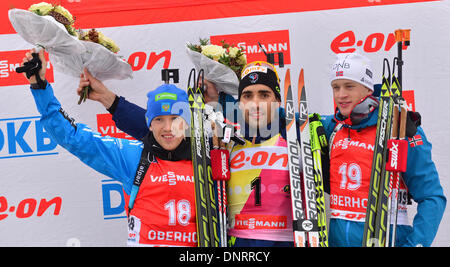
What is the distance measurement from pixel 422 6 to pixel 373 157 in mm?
1701

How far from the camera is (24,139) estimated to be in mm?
4133

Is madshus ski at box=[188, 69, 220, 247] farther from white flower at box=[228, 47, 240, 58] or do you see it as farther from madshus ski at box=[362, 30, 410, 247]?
madshus ski at box=[362, 30, 410, 247]

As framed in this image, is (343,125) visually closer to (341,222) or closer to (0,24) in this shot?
(341,222)

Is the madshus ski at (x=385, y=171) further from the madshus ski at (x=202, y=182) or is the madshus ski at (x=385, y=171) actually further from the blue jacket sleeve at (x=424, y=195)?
the madshus ski at (x=202, y=182)

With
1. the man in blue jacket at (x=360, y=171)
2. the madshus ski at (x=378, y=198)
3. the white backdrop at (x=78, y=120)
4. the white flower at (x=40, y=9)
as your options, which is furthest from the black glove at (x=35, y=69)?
the madshus ski at (x=378, y=198)

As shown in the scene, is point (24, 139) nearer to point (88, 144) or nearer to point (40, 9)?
point (88, 144)

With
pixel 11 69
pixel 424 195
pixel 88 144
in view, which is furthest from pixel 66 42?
pixel 424 195

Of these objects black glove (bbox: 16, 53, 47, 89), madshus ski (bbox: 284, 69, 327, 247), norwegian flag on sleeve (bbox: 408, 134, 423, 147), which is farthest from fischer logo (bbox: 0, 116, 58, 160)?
norwegian flag on sleeve (bbox: 408, 134, 423, 147)

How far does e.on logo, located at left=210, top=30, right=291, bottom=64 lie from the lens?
403 centimetres

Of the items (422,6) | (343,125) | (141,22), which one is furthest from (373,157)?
(141,22)

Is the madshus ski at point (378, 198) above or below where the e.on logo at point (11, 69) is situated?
below

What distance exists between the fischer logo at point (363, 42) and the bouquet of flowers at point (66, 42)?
174 centimetres

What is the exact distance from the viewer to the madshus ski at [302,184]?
293cm

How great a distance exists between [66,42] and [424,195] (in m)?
2.47
